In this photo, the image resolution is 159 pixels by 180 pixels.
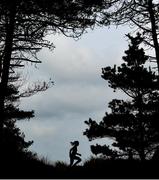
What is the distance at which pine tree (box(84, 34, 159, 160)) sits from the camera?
2341cm

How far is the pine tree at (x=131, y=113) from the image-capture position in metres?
23.4

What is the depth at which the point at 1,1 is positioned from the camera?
46.7ft

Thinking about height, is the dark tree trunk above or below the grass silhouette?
above

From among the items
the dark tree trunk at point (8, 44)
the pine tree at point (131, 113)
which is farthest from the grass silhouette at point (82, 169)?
the pine tree at point (131, 113)

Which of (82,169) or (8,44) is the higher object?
(8,44)

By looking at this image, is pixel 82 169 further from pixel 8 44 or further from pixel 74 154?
pixel 8 44

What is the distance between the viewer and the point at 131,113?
2462 centimetres

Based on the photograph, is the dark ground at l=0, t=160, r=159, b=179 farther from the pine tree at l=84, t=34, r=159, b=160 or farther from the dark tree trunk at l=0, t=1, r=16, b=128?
the pine tree at l=84, t=34, r=159, b=160

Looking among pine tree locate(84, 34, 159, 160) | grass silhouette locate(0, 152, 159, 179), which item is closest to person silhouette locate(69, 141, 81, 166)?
grass silhouette locate(0, 152, 159, 179)

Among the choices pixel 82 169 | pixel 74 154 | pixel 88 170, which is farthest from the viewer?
pixel 74 154

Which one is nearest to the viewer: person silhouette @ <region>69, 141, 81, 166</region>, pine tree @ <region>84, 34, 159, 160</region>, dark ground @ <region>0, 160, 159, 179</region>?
dark ground @ <region>0, 160, 159, 179</region>

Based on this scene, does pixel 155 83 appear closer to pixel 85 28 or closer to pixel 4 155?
pixel 85 28

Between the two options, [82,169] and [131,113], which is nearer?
[82,169]

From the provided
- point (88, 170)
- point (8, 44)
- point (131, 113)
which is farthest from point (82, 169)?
point (131, 113)
